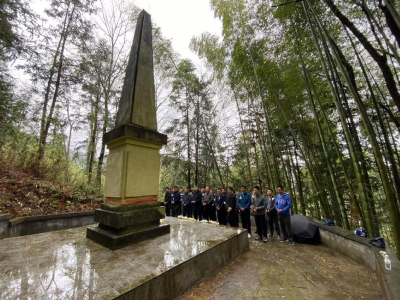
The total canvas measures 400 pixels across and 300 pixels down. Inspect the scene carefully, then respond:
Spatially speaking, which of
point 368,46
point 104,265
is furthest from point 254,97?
point 104,265

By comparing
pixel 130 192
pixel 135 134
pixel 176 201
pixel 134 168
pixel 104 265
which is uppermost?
pixel 135 134

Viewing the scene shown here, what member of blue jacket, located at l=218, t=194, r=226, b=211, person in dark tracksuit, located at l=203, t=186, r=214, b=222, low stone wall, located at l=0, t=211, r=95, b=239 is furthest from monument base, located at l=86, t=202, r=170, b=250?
person in dark tracksuit, located at l=203, t=186, r=214, b=222

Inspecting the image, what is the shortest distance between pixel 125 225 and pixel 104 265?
61cm

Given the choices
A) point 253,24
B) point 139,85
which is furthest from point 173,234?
point 253,24

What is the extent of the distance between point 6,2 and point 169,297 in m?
8.19

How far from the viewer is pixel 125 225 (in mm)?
2510

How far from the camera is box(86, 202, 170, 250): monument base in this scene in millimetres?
2453

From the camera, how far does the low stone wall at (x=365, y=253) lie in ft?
6.37

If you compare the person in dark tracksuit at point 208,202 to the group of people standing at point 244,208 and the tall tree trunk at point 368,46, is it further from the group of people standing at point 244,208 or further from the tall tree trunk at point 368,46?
the tall tree trunk at point 368,46

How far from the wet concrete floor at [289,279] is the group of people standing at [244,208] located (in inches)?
38.6

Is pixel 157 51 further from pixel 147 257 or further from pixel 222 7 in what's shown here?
pixel 147 257

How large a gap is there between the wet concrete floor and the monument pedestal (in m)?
1.16

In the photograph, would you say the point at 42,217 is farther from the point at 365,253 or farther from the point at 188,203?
the point at 365,253

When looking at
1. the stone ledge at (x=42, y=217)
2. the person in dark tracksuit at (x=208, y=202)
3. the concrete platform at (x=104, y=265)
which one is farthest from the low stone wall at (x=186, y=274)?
the stone ledge at (x=42, y=217)
